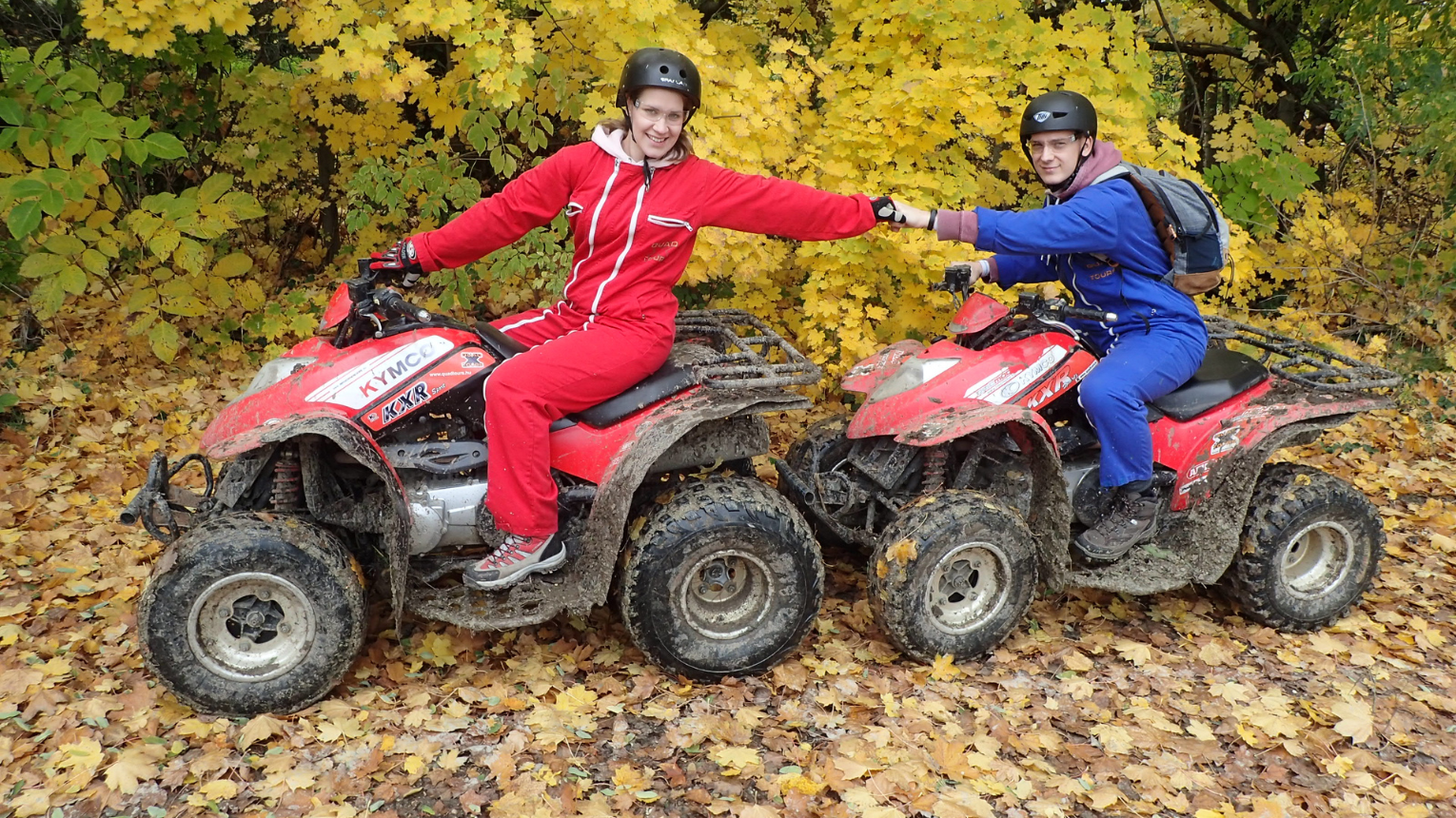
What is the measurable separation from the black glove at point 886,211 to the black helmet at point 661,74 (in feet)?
2.60

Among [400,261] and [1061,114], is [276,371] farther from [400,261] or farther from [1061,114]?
[1061,114]

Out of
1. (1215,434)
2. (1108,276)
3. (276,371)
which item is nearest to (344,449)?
(276,371)

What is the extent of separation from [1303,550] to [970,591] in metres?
1.74

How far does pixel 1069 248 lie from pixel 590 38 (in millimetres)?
2753

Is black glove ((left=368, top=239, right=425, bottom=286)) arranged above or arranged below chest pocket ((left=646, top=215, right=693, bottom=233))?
below

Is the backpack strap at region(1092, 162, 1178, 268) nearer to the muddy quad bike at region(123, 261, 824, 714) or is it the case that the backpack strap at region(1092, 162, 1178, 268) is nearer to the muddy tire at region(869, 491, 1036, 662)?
the muddy tire at region(869, 491, 1036, 662)

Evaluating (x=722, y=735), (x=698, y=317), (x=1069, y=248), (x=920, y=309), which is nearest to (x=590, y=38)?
(x=698, y=317)

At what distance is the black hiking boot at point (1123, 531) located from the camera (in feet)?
13.8

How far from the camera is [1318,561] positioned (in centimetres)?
465

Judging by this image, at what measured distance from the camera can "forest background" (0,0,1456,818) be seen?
3.40m

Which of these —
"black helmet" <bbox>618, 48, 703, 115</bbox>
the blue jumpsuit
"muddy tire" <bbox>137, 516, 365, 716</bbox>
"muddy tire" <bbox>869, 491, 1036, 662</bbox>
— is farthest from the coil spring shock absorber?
the blue jumpsuit

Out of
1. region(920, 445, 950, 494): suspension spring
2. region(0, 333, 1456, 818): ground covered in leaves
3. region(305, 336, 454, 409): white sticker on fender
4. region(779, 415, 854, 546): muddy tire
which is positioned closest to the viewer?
region(0, 333, 1456, 818): ground covered in leaves

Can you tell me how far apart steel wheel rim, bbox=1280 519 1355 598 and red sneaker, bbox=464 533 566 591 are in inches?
129

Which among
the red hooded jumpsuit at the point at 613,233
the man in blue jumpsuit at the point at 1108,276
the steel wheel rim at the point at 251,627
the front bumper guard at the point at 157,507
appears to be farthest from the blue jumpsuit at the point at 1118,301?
the front bumper guard at the point at 157,507
